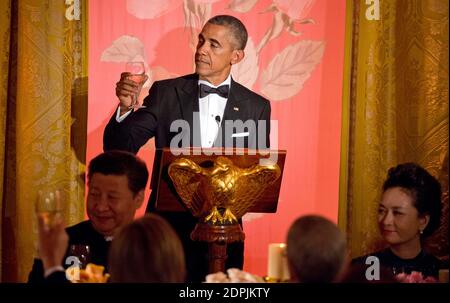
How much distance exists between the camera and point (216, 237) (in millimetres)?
3229

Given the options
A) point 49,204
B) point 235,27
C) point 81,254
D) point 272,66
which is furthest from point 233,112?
point 49,204

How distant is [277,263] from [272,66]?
69.4 inches

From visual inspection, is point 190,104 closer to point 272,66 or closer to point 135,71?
point 135,71

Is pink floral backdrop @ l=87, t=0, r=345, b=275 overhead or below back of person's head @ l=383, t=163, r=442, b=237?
overhead

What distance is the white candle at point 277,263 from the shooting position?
2.69 metres

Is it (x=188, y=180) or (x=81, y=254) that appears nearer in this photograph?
(x=81, y=254)

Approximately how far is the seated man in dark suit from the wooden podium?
129mm

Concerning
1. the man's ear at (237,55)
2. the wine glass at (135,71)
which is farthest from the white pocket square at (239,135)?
the wine glass at (135,71)

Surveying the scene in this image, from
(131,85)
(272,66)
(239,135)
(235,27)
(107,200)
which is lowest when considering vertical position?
(107,200)

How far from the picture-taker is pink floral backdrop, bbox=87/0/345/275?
4145 mm

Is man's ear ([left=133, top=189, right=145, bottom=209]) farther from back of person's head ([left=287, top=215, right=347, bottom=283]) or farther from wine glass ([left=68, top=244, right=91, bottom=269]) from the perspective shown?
back of person's head ([left=287, top=215, right=347, bottom=283])

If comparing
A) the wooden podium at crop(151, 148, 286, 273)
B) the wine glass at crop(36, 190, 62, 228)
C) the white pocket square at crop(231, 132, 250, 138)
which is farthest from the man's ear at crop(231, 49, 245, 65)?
the wine glass at crop(36, 190, 62, 228)
